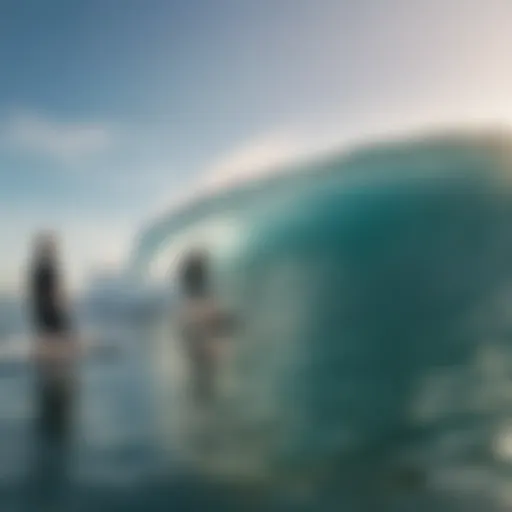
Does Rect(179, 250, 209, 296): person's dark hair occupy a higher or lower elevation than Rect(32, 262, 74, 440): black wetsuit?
higher

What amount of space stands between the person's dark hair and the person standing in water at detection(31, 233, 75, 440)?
284 mm

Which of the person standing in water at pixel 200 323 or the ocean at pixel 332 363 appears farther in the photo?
the person standing in water at pixel 200 323

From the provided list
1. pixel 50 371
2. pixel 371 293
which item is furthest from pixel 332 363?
pixel 50 371

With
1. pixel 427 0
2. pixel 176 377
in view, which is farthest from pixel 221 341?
pixel 427 0

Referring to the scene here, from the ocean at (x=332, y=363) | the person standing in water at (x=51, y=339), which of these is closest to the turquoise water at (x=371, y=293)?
the ocean at (x=332, y=363)

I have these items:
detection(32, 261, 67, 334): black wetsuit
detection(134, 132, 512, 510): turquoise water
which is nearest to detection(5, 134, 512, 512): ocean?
detection(134, 132, 512, 510): turquoise water

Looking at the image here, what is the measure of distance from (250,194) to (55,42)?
598 millimetres

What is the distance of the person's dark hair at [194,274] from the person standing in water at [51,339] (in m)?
0.28

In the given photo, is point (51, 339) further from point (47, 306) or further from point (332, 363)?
point (332, 363)

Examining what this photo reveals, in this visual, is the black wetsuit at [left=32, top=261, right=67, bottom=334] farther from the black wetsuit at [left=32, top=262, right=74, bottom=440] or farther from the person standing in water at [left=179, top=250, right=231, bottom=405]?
the person standing in water at [left=179, top=250, right=231, bottom=405]

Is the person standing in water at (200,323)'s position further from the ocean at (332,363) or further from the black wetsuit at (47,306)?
the black wetsuit at (47,306)

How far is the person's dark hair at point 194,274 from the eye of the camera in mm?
1833

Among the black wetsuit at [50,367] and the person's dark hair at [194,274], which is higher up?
the person's dark hair at [194,274]

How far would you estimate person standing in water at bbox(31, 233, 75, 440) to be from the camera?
1.75 meters
